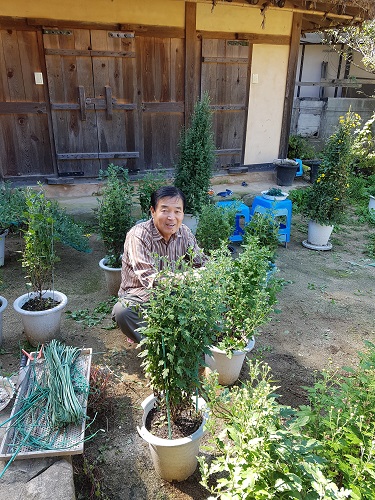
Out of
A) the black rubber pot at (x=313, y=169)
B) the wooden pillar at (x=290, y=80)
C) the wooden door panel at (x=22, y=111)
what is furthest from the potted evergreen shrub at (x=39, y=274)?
the black rubber pot at (x=313, y=169)

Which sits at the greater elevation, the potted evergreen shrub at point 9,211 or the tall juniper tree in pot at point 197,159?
the tall juniper tree in pot at point 197,159

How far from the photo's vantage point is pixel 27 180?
19.7 ft

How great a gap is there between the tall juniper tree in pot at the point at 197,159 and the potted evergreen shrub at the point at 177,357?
2.94 metres

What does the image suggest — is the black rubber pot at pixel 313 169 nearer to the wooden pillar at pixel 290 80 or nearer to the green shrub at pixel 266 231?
the wooden pillar at pixel 290 80

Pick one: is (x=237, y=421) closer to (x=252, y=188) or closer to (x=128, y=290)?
(x=128, y=290)

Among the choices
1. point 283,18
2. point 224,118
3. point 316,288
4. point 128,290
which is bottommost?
point 316,288

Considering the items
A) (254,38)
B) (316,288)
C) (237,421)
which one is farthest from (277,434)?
(254,38)

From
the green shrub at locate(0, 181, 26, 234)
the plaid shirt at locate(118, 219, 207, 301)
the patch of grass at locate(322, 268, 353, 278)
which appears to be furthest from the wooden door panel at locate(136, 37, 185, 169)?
the plaid shirt at locate(118, 219, 207, 301)

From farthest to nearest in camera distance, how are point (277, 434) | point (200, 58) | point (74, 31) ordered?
point (200, 58)
point (74, 31)
point (277, 434)

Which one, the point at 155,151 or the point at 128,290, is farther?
the point at 155,151

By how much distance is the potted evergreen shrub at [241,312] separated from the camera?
2559mm

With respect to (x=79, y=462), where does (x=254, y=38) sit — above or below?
above

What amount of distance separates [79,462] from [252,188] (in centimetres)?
587

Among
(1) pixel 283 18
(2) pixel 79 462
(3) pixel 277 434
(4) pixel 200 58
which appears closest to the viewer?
(3) pixel 277 434
